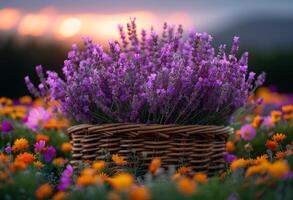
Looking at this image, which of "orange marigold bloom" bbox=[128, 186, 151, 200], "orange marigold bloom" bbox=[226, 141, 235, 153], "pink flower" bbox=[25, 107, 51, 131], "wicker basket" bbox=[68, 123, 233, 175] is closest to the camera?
"orange marigold bloom" bbox=[128, 186, 151, 200]

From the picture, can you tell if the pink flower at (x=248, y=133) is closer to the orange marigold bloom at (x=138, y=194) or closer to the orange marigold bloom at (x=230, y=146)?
the orange marigold bloom at (x=230, y=146)

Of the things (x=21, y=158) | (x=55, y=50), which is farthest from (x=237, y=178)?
(x=55, y=50)

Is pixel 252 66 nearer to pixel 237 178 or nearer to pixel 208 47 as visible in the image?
pixel 208 47

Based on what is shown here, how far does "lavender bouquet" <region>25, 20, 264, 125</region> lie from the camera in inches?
100

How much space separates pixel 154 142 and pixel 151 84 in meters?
0.28

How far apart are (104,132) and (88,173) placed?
2.66 feet

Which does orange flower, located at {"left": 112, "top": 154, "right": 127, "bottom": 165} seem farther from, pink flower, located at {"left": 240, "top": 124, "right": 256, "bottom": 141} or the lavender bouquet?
pink flower, located at {"left": 240, "top": 124, "right": 256, "bottom": 141}

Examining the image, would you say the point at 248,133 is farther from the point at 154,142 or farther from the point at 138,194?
the point at 138,194

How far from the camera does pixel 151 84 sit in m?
2.48

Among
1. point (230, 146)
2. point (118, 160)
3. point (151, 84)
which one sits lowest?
point (230, 146)

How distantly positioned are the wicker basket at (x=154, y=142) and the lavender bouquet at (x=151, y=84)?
76 mm

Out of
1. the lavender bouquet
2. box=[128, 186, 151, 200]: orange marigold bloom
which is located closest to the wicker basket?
the lavender bouquet

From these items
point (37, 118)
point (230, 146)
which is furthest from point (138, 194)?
point (37, 118)

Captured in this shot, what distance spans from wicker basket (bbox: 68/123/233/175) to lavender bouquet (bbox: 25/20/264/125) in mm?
76
